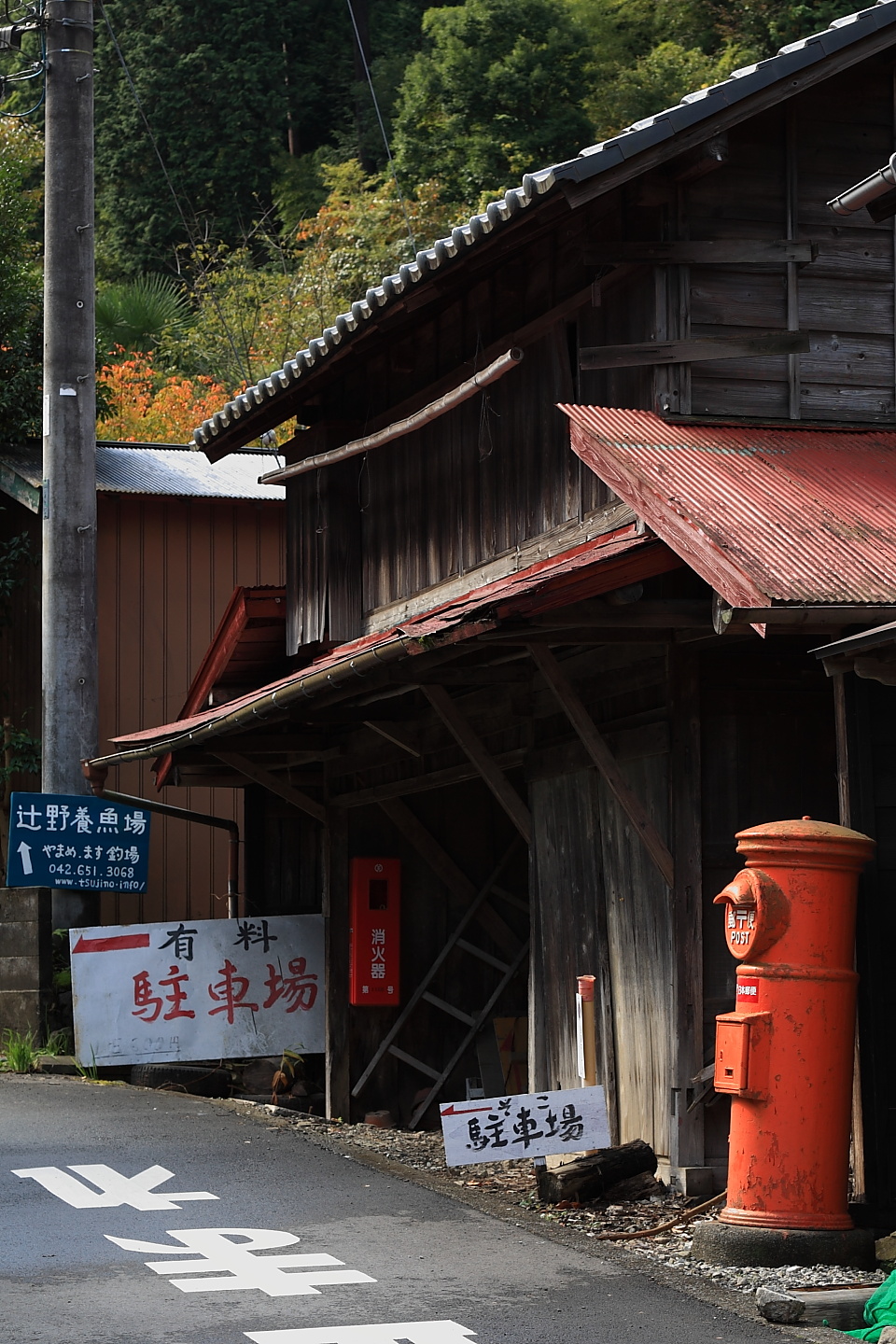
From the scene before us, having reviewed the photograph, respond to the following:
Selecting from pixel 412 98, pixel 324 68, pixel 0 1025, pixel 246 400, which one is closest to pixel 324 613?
pixel 246 400

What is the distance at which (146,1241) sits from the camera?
804cm

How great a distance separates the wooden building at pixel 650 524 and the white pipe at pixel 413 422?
0.09ft

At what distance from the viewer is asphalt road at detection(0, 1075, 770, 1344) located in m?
6.39

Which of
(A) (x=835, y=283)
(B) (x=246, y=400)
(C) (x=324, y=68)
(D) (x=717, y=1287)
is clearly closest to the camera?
(D) (x=717, y=1287)

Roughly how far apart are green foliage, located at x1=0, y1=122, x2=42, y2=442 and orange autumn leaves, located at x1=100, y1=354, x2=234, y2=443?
287 inches

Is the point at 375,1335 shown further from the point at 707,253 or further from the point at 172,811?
the point at 172,811

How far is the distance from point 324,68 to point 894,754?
117 ft

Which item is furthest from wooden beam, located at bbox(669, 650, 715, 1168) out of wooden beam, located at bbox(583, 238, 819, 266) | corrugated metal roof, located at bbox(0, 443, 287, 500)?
corrugated metal roof, located at bbox(0, 443, 287, 500)

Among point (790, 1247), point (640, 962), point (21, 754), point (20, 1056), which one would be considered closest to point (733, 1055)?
point (790, 1247)

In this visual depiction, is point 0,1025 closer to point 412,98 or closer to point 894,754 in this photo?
point 894,754

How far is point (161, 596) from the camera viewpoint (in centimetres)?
1992

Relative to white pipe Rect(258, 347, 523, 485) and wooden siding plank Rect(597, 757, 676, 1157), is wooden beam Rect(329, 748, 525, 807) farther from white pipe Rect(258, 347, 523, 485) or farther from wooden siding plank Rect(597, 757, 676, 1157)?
white pipe Rect(258, 347, 523, 485)

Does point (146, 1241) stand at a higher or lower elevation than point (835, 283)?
lower

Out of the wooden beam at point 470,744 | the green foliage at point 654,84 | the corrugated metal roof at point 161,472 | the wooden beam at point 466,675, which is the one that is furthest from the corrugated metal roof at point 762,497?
the green foliage at point 654,84
